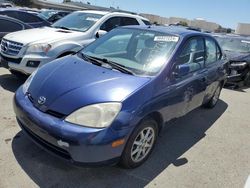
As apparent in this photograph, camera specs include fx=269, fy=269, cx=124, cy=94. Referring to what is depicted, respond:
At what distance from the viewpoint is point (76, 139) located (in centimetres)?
259

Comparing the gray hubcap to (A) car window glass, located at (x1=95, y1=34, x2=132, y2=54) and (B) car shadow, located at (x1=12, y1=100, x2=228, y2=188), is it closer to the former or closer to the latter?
(B) car shadow, located at (x1=12, y1=100, x2=228, y2=188)

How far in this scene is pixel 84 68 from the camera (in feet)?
11.3

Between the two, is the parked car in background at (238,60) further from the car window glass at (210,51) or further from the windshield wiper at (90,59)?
the windshield wiper at (90,59)

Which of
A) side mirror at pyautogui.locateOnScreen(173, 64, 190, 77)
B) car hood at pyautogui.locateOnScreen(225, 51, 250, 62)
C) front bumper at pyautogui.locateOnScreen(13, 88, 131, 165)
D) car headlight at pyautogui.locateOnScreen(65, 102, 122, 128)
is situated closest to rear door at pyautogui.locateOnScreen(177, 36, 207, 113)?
side mirror at pyautogui.locateOnScreen(173, 64, 190, 77)

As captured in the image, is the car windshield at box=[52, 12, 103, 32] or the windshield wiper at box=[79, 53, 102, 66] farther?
the car windshield at box=[52, 12, 103, 32]

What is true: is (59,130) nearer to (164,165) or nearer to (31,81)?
(31,81)

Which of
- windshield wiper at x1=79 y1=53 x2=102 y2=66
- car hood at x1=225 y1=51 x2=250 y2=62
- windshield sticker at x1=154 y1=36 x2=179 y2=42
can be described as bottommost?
car hood at x1=225 y1=51 x2=250 y2=62

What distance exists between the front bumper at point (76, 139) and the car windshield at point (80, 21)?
3998mm

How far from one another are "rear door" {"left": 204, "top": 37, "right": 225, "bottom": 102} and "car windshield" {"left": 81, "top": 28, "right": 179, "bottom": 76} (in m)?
1.24

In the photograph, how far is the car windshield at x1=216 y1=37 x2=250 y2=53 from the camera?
9160 mm

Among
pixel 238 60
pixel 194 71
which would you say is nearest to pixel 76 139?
pixel 194 71

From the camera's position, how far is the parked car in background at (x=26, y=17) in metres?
9.05

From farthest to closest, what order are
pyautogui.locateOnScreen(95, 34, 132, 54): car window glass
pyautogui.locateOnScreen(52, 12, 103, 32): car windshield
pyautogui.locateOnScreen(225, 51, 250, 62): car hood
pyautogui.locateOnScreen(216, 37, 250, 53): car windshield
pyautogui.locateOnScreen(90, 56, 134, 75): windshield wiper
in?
pyautogui.locateOnScreen(216, 37, 250, 53): car windshield → pyautogui.locateOnScreen(225, 51, 250, 62): car hood → pyautogui.locateOnScreen(52, 12, 103, 32): car windshield → pyautogui.locateOnScreen(95, 34, 132, 54): car window glass → pyautogui.locateOnScreen(90, 56, 134, 75): windshield wiper

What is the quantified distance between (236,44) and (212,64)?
523 cm
